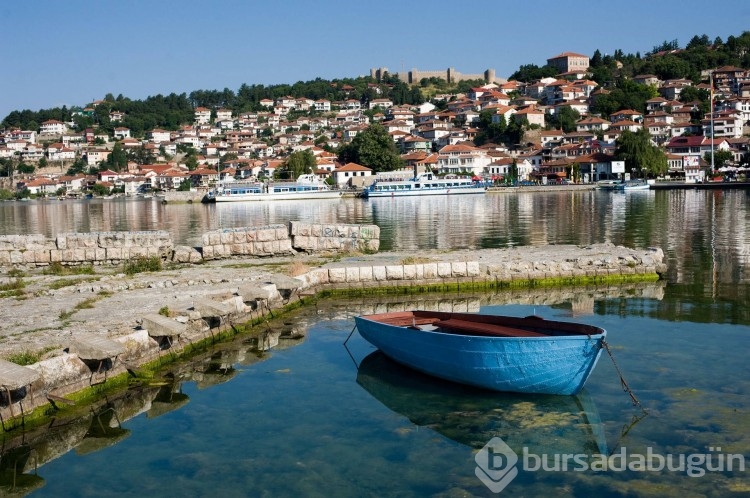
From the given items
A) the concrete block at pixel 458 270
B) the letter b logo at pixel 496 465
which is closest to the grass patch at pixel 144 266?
the concrete block at pixel 458 270

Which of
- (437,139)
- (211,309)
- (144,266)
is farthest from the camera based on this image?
(437,139)

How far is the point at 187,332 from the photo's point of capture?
11844 millimetres

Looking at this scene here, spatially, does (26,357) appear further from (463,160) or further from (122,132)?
(122,132)

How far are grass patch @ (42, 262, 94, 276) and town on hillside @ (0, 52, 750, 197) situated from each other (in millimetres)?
78151

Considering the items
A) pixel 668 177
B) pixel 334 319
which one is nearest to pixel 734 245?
pixel 334 319

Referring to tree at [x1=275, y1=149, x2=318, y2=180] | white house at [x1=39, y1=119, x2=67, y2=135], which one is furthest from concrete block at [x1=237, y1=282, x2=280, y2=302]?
white house at [x1=39, y1=119, x2=67, y2=135]

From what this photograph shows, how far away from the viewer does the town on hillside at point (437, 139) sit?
A: 98625mm

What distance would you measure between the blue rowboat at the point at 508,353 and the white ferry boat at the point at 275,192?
75925mm

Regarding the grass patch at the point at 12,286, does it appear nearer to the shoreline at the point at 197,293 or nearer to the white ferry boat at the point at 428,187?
the shoreline at the point at 197,293

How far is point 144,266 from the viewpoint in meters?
19.1

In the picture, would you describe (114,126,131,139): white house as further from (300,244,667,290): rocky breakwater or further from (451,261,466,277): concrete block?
(451,261,466,277): concrete block

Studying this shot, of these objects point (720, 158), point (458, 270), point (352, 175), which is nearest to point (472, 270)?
point (458, 270)

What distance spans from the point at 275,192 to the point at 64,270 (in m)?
68.0

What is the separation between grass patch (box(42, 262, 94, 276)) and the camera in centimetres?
1862
